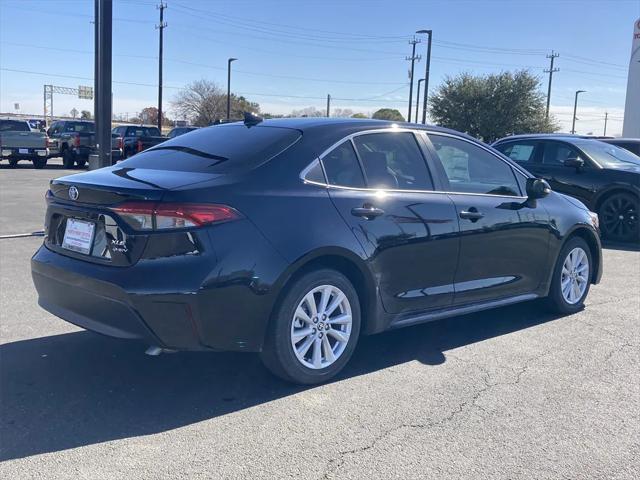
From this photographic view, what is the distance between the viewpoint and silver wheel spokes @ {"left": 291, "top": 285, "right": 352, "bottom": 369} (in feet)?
13.0

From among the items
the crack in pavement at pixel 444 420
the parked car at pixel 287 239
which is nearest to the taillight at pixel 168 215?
the parked car at pixel 287 239

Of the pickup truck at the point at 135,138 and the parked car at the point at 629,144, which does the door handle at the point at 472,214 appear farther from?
the pickup truck at the point at 135,138

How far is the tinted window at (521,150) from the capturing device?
442 inches

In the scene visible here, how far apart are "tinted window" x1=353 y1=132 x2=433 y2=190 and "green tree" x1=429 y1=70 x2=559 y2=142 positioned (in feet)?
137

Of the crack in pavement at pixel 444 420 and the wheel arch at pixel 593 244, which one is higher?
the wheel arch at pixel 593 244

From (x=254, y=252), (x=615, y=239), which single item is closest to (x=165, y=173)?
(x=254, y=252)

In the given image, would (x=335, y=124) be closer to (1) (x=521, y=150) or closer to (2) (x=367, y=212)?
(2) (x=367, y=212)

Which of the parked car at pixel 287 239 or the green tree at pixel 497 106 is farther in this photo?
the green tree at pixel 497 106

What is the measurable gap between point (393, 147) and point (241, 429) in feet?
7.37

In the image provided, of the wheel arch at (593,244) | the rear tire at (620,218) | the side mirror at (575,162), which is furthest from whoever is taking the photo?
the side mirror at (575,162)

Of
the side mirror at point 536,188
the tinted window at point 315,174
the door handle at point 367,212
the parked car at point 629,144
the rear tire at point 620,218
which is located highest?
the parked car at point 629,144

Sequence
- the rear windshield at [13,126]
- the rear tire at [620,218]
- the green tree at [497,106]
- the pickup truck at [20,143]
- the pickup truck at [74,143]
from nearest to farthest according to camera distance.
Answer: the rear tire at [620,218], the pickup truck at [20,143], the rear windshield at [13,126], the pickup truck at [74,143], the green tree at [497,106]

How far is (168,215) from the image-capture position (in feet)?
11.5

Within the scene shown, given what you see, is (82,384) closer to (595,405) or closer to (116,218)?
(116,218)
